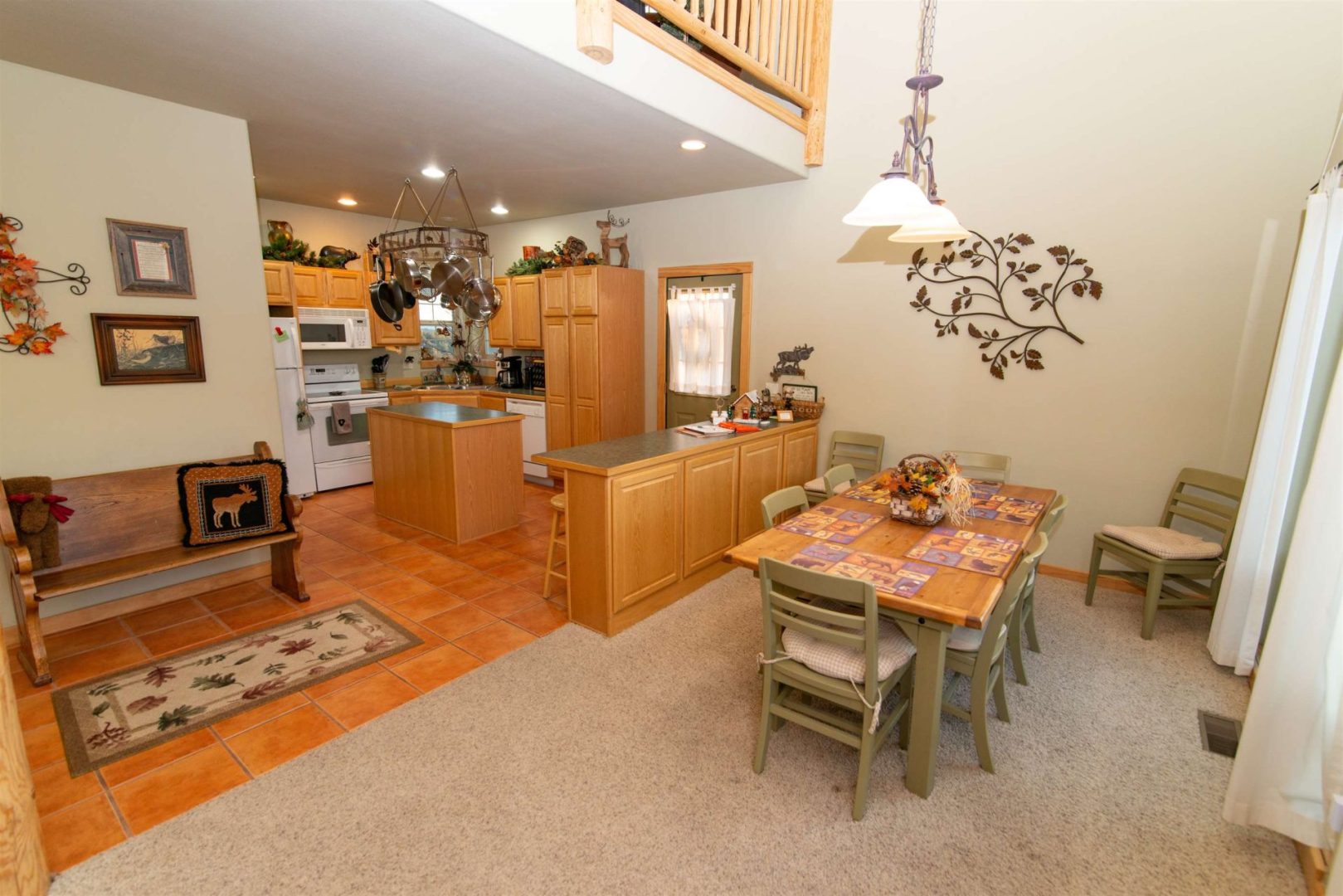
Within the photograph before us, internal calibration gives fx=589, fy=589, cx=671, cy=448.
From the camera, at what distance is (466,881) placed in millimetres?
1751

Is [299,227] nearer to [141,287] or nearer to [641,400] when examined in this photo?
[141,287]

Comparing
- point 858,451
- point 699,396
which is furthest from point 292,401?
point 858,451

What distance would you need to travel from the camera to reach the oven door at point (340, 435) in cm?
561

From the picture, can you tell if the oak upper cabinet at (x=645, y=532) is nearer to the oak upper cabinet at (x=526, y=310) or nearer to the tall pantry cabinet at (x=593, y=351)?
the tall pantry cabinet at (x=593, y=351)

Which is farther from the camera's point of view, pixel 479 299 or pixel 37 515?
pixel 479 299

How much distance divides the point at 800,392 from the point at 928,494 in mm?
2244

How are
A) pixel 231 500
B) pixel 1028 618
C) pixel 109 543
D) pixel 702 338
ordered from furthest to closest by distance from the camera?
pixel 702 338, pixel 231 500, pixel 109 543, pixel 1028 618

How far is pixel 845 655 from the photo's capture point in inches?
79.0

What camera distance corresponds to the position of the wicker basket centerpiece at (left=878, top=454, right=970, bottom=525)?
101 inches

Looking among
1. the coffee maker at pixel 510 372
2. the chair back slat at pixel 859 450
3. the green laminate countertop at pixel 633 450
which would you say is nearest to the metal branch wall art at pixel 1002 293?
the chair back slat at pixel 859 450

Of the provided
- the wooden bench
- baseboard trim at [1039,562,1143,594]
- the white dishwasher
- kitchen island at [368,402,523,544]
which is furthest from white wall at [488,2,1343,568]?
the wooden bench

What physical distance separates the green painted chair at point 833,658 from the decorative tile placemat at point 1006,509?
0.91 metres

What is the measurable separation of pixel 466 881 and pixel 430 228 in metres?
3.14

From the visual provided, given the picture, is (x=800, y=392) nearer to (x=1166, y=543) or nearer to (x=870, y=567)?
(x=1166, y=543)
